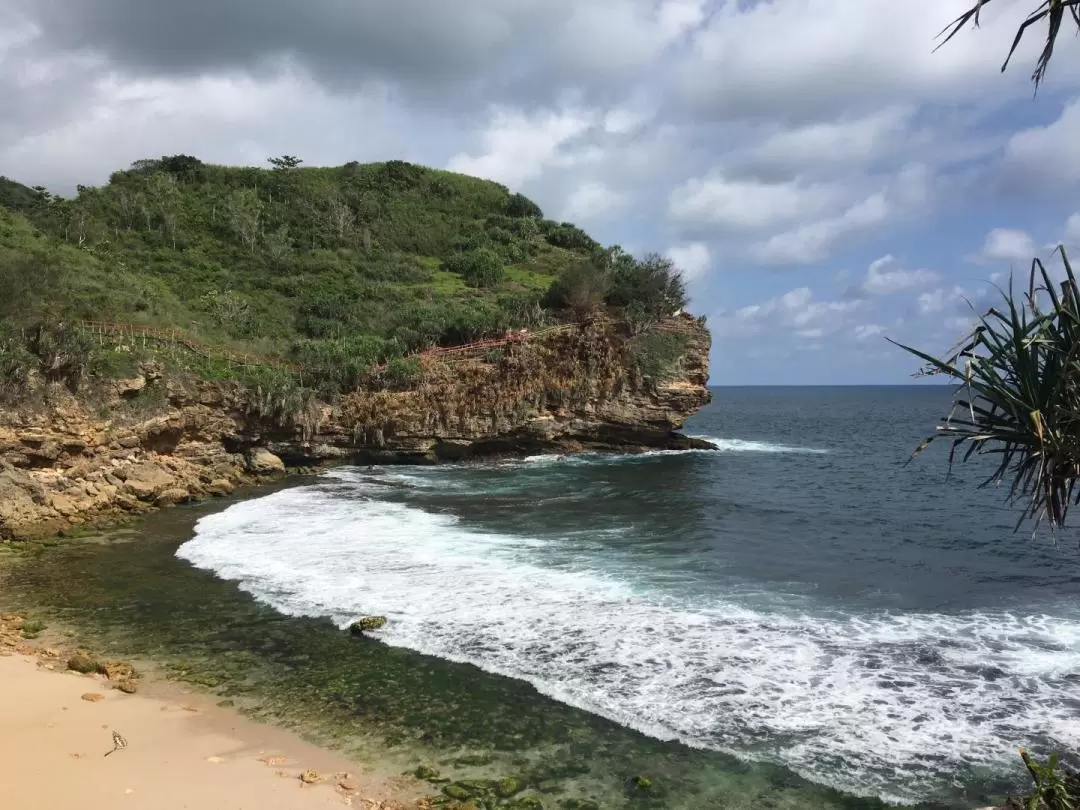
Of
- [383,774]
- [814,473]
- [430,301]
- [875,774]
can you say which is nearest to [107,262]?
[430,301]

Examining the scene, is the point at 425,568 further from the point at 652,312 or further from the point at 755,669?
the point at 652,312

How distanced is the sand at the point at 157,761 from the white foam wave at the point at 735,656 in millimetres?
3210

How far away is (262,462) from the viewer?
30.2m

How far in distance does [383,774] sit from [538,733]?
196cm

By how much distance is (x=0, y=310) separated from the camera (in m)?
24.7

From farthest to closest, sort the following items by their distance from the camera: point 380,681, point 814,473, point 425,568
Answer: point 814,473, point 425,568, point 380,681

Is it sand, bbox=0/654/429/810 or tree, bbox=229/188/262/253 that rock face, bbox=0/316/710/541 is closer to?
sand, bbox=0/654/429/810

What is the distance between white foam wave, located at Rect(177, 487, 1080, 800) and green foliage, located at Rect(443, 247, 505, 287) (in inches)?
1487

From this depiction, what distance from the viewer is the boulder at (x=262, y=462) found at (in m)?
30.0

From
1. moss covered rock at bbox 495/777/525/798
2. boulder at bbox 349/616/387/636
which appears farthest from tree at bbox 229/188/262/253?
moss covered rock at bbox 495/777/525/798

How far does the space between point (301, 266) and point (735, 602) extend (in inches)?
1943

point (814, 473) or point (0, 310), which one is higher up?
point (0, 310)

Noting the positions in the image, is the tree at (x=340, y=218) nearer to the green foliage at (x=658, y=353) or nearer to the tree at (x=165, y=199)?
the tree at (x=165, y=199)

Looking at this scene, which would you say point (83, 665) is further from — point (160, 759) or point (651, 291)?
point (651, 291)
